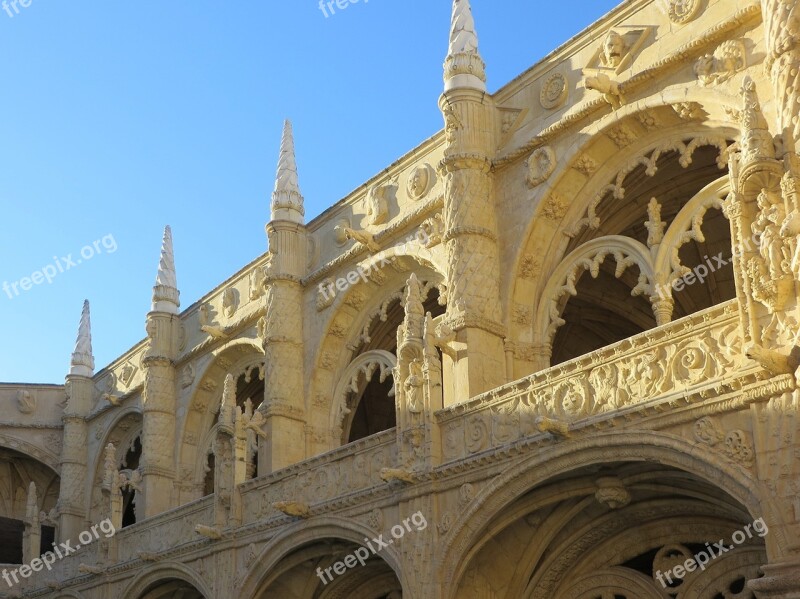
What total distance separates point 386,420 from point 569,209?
10817 millimetres

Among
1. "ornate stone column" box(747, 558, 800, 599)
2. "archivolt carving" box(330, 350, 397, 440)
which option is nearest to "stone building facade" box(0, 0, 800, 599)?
"ornate stone column" box(747, 558, 800, 599)

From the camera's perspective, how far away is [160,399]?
86.3 ft

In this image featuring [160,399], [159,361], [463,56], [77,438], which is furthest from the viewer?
[77,438]

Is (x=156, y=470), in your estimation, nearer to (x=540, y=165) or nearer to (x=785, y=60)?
(x=540, y=165)

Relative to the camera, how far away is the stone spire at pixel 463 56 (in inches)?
727

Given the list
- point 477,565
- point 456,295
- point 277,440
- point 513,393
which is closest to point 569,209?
point 456,295

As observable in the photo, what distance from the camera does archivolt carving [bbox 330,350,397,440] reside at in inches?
819

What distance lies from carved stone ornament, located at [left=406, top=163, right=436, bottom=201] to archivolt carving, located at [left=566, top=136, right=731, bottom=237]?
11.0 feet

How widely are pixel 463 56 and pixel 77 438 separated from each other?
17.2 metres

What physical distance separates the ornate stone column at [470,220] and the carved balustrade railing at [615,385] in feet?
5.24

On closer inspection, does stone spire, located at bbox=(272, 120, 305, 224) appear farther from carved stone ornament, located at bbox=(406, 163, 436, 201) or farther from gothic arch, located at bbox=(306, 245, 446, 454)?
carved stone ornament, located at bbox=(406, 163, 436, 201)

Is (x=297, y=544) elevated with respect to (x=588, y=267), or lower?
lower

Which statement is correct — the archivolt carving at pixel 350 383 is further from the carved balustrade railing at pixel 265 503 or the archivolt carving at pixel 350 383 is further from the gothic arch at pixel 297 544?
the gothic arch at pixel 297 544

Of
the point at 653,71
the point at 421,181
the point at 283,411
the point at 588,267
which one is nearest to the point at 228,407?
the point at 283,411
